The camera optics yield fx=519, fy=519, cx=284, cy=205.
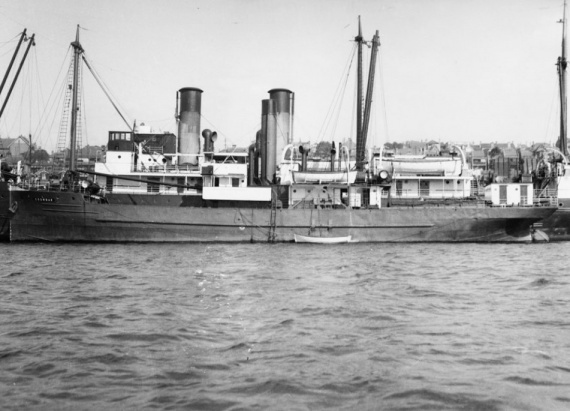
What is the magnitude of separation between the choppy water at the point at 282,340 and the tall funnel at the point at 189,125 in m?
17.7

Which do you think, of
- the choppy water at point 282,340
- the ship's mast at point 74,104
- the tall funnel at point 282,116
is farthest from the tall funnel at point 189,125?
the choppy water at point 282,340

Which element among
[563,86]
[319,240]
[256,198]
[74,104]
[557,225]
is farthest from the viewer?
[563,86]

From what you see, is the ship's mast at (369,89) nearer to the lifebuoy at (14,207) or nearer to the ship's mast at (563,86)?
the ship's mast at (563,86)

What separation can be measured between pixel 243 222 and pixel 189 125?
8.77m

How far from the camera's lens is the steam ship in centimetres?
2519

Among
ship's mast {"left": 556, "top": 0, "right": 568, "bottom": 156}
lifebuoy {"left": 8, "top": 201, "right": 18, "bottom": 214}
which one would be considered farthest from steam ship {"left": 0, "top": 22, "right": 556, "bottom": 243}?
ship's mast {"left": 556, "top": 0, "right": 568, "bottom": 156}

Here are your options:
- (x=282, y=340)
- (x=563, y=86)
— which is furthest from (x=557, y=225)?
(x=282, y=340)

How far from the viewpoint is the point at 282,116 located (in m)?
31.8

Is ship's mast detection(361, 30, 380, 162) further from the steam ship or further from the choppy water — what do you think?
the choppy water

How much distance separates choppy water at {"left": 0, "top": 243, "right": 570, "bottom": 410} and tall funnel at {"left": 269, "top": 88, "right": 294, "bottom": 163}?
18.0m

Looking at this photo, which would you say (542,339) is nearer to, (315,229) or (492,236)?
(315,229)

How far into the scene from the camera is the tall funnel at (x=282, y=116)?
31.7 metres

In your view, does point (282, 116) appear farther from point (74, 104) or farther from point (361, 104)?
point (74, 104)

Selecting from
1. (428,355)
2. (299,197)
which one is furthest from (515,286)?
(299,197)
